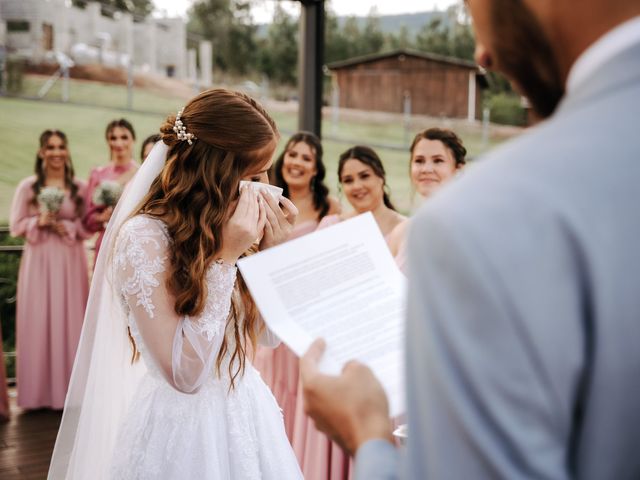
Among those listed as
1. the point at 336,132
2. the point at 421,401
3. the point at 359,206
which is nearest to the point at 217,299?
the point at 421,401

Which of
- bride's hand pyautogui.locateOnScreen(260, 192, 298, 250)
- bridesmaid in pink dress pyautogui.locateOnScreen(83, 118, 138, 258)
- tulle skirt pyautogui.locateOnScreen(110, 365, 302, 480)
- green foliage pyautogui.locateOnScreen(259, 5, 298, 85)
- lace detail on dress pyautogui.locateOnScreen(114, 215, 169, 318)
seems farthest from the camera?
green foliage pyautogui.locateOnScreen(259, 5, 298, 85)

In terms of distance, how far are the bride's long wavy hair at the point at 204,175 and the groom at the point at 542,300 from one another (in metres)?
1.40

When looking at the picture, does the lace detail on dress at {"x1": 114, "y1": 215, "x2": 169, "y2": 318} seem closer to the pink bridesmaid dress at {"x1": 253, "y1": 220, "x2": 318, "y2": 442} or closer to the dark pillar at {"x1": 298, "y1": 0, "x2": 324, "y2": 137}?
the pink bridesmaid dress at {"x1": 253, "y1": 220, "x2": 318, "y2": 442}

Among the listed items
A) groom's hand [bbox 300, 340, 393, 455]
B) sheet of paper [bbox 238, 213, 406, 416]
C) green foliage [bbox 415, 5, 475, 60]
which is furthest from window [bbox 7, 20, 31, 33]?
groom's hand [bbox 300, 340, 393, 455]

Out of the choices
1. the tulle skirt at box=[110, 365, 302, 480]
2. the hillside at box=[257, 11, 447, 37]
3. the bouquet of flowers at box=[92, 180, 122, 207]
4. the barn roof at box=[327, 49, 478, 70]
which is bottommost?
the tulle skirt at box=[110, 365, 302, 480]

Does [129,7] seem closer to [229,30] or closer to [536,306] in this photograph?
[229,30]

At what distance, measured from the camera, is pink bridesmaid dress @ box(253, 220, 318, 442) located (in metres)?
4.22

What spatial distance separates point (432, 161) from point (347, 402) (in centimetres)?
313

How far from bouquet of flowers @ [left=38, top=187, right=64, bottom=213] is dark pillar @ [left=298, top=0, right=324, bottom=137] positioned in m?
1.79

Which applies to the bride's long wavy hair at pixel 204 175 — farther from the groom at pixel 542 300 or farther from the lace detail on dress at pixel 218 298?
the groom at pixel 542 300

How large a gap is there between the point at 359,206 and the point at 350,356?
341cm

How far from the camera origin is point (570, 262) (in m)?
0.60

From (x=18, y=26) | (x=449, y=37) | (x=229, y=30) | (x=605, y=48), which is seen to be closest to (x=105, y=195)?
(x=18, y=26)

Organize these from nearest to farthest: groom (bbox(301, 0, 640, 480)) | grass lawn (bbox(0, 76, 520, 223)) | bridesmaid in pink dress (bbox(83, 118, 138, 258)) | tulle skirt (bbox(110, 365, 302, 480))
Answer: groom (bbox(301, 0, 640, 480)), tulle skirt (bbox(110, 365, 302, 480)), bridesmaid in pink dress (bbox(83, 118, 138, 258)), grass lawn (bbox(0, 76, 520, 223))
